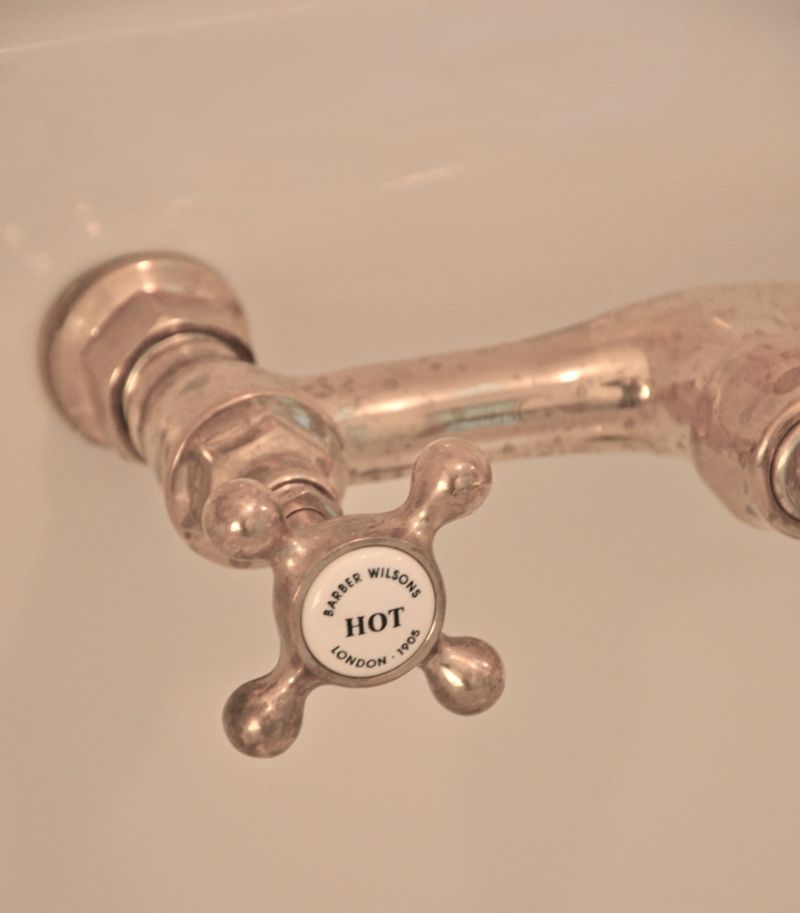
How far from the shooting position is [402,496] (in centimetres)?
35

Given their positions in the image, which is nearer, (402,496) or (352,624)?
(352,624)

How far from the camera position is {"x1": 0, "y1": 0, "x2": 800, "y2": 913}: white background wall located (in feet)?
0.97

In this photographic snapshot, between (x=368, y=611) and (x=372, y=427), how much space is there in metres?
0.08

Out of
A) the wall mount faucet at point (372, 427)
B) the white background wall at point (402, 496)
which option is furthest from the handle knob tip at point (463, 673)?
the white background wall at point (402, 496)

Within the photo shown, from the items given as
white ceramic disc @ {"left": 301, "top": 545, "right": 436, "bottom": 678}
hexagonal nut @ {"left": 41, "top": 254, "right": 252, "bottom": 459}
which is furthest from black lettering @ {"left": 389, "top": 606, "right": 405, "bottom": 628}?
hexagonal nut @ {"left": 41, "top": 254, "right": 252, "bottom": 459}

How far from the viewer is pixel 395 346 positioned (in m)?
0.34

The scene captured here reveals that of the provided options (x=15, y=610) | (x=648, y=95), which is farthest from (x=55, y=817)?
(x=648, y=95)

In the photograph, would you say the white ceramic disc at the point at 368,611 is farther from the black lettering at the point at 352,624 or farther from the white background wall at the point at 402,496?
the white background wall at the point at 402,496

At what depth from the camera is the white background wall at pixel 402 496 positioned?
30 cm

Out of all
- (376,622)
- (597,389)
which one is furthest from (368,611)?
(597,389)

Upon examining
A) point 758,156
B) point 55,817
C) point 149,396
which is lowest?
point 55,817

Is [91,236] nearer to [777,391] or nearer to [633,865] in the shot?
[777,391]

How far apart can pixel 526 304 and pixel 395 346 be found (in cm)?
4

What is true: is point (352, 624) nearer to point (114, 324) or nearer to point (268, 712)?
point (268, 712)
